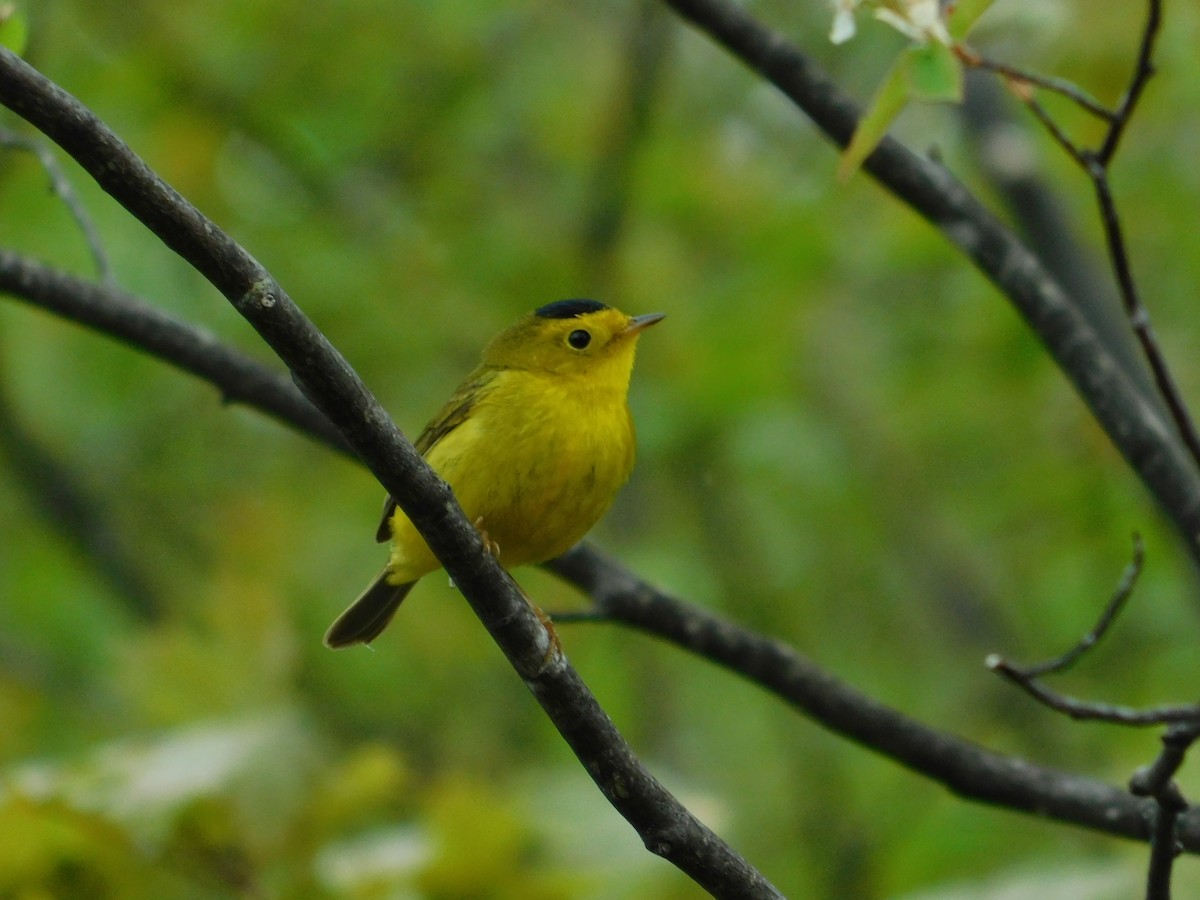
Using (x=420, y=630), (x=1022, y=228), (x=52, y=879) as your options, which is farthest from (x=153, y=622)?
(x=1022, y=228)

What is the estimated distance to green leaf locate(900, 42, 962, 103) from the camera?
2930mm

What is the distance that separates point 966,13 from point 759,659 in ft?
7.83

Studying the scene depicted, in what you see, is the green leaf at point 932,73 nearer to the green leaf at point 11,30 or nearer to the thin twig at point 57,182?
the green leaf at point 11,30

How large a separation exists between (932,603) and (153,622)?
4.43 meters

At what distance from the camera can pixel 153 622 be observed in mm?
8039

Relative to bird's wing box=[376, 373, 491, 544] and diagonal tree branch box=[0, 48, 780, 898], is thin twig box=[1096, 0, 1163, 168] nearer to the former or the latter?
diagonal tree branch box=[0, 48, 780, 898]

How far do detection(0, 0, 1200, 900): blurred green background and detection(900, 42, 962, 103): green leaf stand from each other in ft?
13.0

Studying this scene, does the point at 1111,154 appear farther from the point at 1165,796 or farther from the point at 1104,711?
the point at 1165,796

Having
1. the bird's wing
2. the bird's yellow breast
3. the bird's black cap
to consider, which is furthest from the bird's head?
the bird's yellow breast

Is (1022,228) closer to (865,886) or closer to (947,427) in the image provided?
(947,427)

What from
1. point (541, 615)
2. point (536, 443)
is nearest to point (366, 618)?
point (536, 443)

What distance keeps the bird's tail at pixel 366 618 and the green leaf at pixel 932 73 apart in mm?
3466

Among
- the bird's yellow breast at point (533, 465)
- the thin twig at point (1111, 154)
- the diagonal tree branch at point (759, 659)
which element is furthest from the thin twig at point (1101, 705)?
the bird's yellow breast at point (533, 465)

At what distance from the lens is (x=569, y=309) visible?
18.8ft
